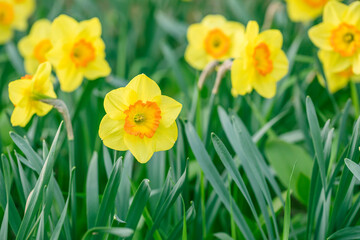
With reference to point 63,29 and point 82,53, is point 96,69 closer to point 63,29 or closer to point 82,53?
point 82,53

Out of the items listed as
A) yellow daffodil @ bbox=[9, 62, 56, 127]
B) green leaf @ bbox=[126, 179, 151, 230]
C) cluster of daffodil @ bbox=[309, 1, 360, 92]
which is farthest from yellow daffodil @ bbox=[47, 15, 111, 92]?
cluster of daffodil @ bbox=[309, 1, 360, 92]

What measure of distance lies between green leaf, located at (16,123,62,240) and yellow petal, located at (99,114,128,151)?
4.7 inches

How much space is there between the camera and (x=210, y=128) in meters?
1.44

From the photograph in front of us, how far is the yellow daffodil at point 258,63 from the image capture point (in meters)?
1.35

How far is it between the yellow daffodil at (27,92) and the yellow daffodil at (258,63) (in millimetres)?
601

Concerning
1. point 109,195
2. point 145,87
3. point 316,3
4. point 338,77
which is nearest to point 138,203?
point 109,195

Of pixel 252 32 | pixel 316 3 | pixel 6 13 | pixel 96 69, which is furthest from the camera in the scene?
pixel 6 13

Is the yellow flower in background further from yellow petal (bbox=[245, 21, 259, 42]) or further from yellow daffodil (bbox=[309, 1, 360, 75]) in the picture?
yellow daffodil (bbox=[309, 1, 360, 75])

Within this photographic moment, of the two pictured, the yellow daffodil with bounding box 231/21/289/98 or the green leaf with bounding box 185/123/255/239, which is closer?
the green leaf with bounding box 185/123/255/239

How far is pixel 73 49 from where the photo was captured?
1.52 metres

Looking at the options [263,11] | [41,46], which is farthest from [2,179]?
[263,11]

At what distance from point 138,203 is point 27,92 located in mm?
476

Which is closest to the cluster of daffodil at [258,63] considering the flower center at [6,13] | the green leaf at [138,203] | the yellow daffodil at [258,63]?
the yellow daffodil at [258,63]

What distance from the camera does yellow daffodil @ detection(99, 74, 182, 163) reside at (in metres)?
1.03
